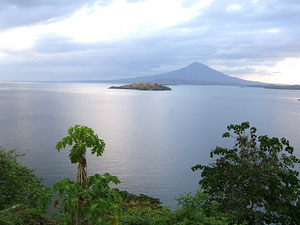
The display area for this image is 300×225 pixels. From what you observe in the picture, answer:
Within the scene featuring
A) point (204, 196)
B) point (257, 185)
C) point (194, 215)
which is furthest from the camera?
point (257, 185)

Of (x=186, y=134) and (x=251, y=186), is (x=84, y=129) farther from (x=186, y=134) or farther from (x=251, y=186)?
(x=186, y=134)

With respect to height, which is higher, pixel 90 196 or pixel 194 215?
pixel 90 196

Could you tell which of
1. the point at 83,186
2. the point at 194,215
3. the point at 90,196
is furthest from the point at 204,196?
the point at 83,186

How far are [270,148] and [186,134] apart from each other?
42.0m

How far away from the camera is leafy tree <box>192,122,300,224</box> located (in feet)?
47.5

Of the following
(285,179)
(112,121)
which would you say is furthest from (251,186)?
(112,121)

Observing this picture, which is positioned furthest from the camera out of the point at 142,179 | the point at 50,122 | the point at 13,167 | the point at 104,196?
the point at 50,122

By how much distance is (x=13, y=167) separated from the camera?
64.2 feet

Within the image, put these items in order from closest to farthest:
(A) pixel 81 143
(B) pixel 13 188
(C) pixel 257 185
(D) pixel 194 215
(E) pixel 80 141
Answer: (A) pixel 81 143 < (E) pixel 80 141 < (D) pixel 194 215 < (C) pixel 257 185 < (B) pixel 13 188

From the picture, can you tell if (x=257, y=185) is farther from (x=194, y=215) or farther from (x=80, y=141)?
(x=80, y=141)

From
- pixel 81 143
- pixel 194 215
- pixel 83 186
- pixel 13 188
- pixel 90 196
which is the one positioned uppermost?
pixel 81 143

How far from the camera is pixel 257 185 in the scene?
49.4ft

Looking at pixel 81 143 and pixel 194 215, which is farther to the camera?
pixel 194 215

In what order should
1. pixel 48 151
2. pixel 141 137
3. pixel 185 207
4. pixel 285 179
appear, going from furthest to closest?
pixel 141 137 → pixel 48 151 → pixel 285 179 → pixel 185 207
